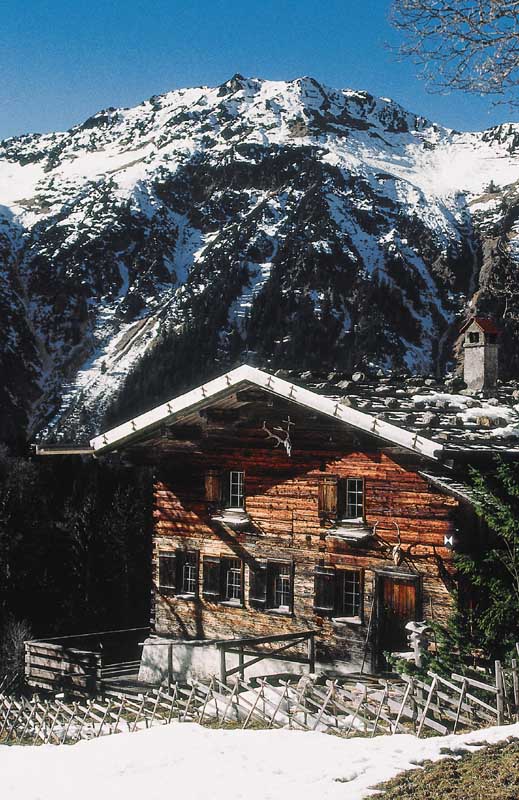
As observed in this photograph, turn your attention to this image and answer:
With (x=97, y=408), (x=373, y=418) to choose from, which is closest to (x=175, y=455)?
(x=373, y=418)

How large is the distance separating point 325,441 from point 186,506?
4.47m

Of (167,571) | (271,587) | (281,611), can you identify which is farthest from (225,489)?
(281,611)

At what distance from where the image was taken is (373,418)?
1638 centimetres

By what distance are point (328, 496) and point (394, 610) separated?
110 inches

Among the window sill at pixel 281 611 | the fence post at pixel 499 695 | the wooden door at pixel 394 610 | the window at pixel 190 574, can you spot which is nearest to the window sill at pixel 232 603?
the window sill at pixel 281 611

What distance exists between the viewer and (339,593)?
18.3 meters

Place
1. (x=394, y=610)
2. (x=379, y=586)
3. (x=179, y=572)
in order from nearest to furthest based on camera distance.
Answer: (x=394, y=610) → (x=379, y=586) → (x=179, y=572)

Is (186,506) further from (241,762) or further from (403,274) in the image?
(403,274)

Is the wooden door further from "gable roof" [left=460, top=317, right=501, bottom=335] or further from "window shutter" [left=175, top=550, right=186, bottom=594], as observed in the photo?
"gable roof" [left=460, top=317, right=501, bottom=335]

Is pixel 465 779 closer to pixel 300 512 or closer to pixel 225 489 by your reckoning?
pixel 300 512

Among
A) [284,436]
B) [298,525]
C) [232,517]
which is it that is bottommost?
[298,525]

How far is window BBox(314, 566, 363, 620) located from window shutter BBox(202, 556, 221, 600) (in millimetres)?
2878

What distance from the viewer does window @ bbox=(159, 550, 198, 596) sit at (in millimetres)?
20938

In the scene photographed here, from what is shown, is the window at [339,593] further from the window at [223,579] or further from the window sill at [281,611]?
the window at [223,579]
